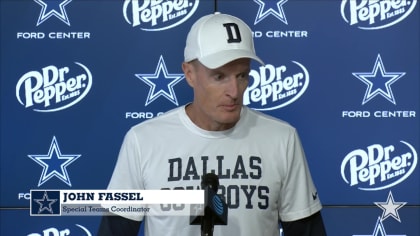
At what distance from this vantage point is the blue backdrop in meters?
2.56

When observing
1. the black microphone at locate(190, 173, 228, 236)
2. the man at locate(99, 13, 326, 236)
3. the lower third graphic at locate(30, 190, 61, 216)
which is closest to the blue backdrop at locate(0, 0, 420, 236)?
the lower third graphic at locate(30, 190, 61, 216)

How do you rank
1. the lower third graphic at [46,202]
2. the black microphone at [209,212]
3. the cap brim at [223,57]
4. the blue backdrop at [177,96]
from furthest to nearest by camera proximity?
the blue backdrop at [177,96] → the lower third graphic at [46,202] → the cap brim at [223,57] → the black microphone at [209,212]

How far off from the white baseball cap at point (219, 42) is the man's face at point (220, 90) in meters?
0.02

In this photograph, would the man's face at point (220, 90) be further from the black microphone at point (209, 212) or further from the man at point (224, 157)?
the black microphone at point (209, 212)

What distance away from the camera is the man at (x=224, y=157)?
5.36 ft

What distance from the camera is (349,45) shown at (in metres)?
2.57

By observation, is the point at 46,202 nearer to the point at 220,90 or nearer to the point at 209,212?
the point at 220,90

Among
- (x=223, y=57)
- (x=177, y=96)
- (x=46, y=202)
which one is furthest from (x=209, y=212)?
(x=177, y=96)

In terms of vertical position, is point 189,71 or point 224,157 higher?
point 189,71

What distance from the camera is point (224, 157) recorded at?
1.69 metres

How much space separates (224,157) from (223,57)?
0.22 metres

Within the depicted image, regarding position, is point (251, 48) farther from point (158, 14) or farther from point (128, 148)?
point (158, 14)

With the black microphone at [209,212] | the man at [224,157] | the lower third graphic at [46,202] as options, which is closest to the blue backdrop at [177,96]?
the lower third graphic at [46,202]

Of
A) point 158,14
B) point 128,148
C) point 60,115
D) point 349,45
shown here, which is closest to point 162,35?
point 158,14
